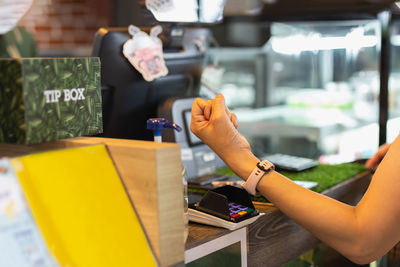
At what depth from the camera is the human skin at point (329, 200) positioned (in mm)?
1218

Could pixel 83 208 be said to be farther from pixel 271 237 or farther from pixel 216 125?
pixel 271 237

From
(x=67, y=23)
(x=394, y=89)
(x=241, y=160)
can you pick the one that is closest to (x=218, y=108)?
(x=241, y=160)

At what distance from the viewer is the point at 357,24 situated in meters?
2.71

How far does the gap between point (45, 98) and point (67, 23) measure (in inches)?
153

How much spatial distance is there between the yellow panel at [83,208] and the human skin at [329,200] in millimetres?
360

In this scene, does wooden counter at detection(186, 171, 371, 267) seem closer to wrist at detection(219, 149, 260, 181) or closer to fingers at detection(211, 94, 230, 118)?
wrist at detection(219, 149, 260, 181)

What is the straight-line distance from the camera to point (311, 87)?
11.5 ft

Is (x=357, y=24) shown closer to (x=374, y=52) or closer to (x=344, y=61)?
(x=374, y=52)

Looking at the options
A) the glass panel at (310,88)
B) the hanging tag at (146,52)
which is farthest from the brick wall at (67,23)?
the hanging tag at (146,52)

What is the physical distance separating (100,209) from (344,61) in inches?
98.0

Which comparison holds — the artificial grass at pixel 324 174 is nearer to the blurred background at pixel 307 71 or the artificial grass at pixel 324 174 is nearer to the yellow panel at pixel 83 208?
the blurred background at pixel 307 71

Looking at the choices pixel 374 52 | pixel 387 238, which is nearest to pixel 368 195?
pixel 387 238

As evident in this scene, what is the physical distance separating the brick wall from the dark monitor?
273cm

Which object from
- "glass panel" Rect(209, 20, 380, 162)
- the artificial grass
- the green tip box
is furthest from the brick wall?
the green tip box
